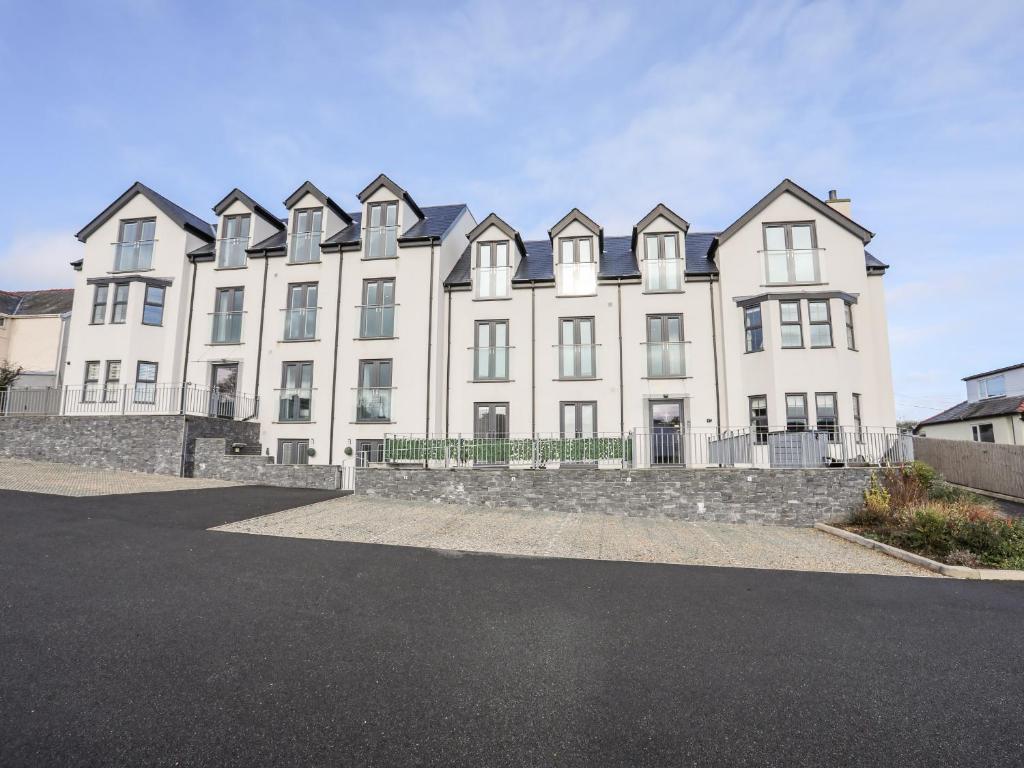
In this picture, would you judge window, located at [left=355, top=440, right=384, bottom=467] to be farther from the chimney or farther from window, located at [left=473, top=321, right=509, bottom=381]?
the chimney

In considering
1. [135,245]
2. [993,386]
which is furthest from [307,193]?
[993,386]

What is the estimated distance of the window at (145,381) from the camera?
1947 cm

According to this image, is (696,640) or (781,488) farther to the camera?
(781,488)

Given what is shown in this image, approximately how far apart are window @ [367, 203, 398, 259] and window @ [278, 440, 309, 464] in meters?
7.71

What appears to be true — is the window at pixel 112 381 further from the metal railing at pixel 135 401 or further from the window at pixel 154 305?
the window at pixel 154 305

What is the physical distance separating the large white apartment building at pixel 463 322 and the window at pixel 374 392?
0.25 ft

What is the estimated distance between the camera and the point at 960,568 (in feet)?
26.6

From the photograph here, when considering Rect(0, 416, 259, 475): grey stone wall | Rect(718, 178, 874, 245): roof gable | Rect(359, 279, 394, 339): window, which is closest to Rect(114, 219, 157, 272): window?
Rect(0, 416, 259, 475): grey stone wall

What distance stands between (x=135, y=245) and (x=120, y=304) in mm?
2637

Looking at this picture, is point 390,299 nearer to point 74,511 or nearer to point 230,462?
point 230,462

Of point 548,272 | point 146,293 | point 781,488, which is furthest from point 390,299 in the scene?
point 781,488

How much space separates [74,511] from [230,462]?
253 inches

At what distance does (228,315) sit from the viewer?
20.5 metres

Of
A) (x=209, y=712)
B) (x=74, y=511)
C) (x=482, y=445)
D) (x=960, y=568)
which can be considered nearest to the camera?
(x=209, y=712)
